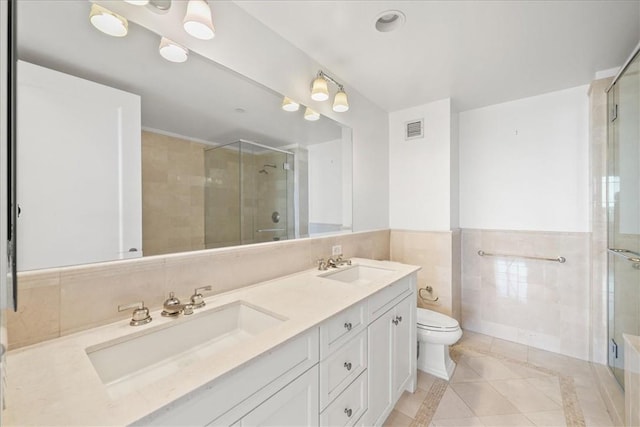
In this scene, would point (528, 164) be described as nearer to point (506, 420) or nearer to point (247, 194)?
point (506, 420)

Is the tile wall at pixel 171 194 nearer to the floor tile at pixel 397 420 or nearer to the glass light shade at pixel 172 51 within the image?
the glass light shade at pixel 172 51

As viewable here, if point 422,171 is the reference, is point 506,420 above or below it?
below

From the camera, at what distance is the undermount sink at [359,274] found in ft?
6.13

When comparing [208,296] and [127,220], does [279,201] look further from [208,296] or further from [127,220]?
[127,220]

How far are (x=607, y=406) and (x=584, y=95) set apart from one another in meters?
2.37

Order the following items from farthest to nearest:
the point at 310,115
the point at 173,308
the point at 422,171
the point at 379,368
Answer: the point at 422,171 < the point at 310,115 < the point at 379,368 < the point at 173,308

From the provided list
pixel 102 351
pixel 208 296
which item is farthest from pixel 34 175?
pixel 208 296

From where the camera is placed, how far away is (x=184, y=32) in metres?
1.21

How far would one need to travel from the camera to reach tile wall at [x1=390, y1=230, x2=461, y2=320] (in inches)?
98.6

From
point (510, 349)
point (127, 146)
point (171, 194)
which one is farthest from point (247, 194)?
point (510, 349)

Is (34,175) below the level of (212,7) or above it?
below

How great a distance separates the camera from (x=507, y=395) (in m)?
1.83

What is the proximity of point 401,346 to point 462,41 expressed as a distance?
1.99 meters

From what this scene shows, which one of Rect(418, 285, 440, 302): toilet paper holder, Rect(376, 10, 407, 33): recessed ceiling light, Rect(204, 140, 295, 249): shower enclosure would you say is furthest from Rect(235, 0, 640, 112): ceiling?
Rect(418, 285, 440, 302): toilet paper holder
